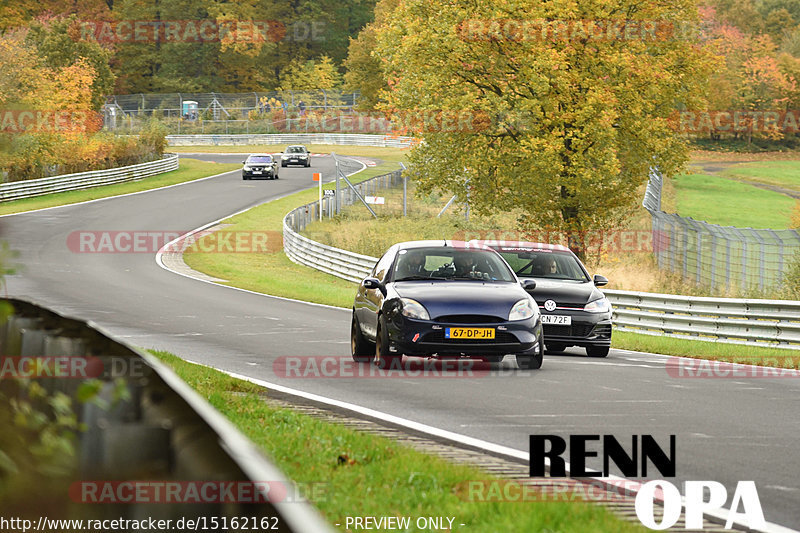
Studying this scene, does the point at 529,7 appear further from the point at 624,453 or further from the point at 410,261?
the point at 624,453

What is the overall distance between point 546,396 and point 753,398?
2.29 metres

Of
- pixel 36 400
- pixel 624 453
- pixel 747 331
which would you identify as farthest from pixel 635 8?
pixel 36 400

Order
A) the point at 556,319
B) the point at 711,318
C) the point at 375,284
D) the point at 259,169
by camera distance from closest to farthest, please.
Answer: the point at 375,284 → the point at 556,319 → the point at 711,318 → the point at 259,169

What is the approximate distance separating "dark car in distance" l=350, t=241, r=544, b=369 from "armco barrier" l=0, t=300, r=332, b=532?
8.58 m

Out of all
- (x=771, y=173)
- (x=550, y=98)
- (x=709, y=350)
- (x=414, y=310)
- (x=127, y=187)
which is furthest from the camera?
(x=771, y=173)

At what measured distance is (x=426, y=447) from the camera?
327 inches

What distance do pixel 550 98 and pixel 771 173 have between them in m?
63.0

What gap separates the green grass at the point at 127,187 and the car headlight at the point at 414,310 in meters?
38.8

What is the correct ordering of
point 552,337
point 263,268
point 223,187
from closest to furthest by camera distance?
point 552,337
point 263,268
point 223,187

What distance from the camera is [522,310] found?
13.1 meters

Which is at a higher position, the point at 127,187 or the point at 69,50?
the point at 69,50

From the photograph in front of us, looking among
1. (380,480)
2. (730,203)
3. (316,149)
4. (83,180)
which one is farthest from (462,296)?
(316,149)

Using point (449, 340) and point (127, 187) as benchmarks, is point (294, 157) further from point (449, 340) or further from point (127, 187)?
point (449, 340)

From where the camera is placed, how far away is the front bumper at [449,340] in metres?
12.8
